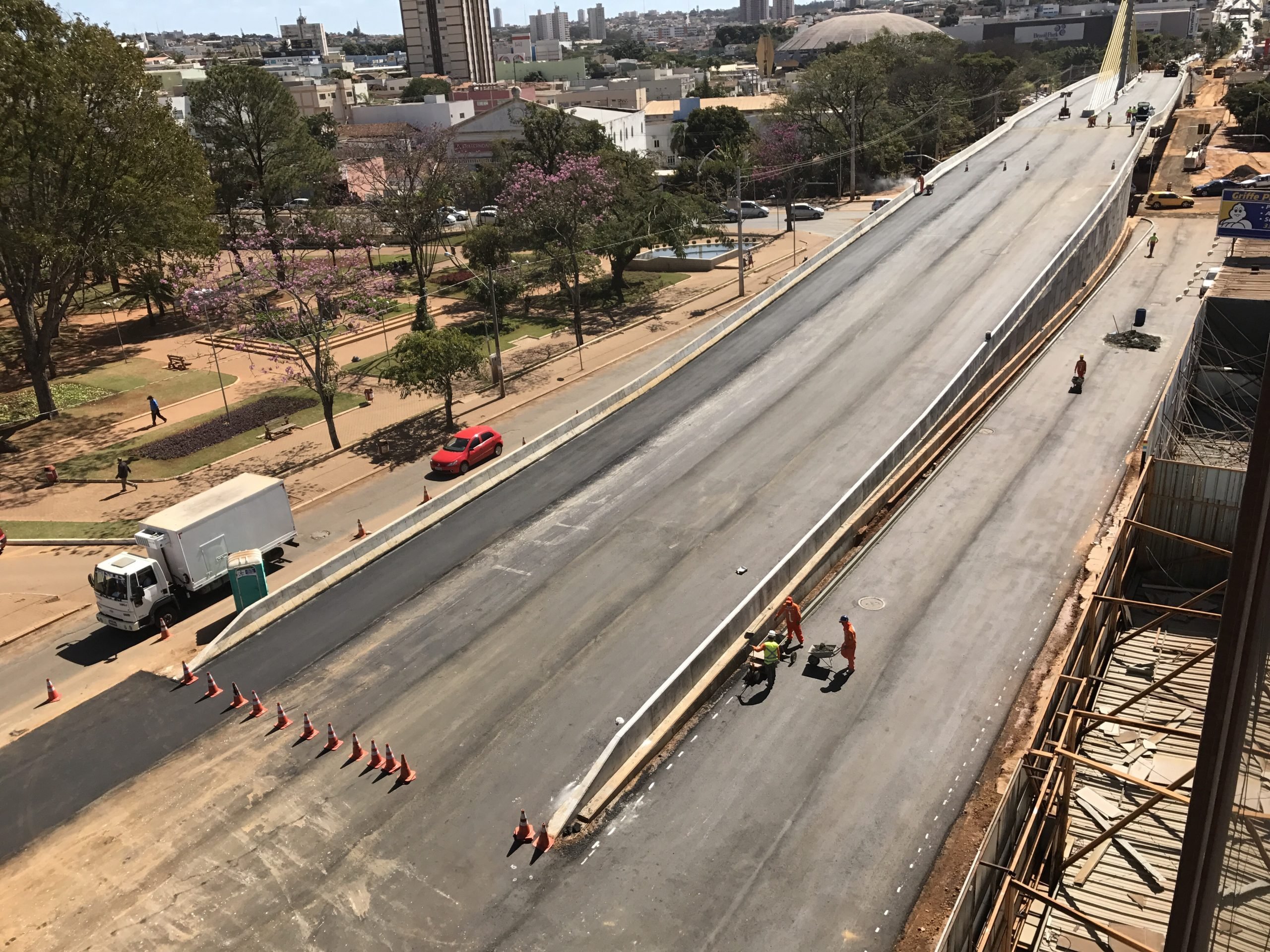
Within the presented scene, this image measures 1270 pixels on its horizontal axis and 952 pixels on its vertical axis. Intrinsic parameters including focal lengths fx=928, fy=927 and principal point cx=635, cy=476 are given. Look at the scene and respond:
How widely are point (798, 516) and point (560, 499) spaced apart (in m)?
7.65

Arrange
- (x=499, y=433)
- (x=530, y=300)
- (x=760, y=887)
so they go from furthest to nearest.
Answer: (x=530, y=300), (x=499, y=433), (x=760, y=887)

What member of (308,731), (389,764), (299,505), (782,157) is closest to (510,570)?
(308,731)

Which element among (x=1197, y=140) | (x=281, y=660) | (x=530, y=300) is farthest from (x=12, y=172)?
(x=1197, y=140)

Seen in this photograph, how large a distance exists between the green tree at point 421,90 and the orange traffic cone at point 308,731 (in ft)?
573

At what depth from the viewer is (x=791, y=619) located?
2186 cm

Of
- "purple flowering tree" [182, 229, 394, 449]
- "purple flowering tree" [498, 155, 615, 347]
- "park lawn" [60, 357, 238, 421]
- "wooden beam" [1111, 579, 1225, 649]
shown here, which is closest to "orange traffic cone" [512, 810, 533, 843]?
"wooden beam" [1111, 579, 1225, 649]

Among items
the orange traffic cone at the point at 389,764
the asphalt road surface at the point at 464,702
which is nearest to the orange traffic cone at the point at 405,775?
the orange traffic cone at the point at 389,764

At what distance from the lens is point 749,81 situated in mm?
183750

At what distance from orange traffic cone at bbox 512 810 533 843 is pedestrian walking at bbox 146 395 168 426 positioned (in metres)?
35.3

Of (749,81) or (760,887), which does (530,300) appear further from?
(749,81)

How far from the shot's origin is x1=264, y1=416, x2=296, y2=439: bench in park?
138 ft

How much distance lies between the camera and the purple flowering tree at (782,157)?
294 ft

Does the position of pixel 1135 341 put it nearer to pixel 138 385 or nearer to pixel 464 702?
pixel 464 702

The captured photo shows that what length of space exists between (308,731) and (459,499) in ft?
35.4
